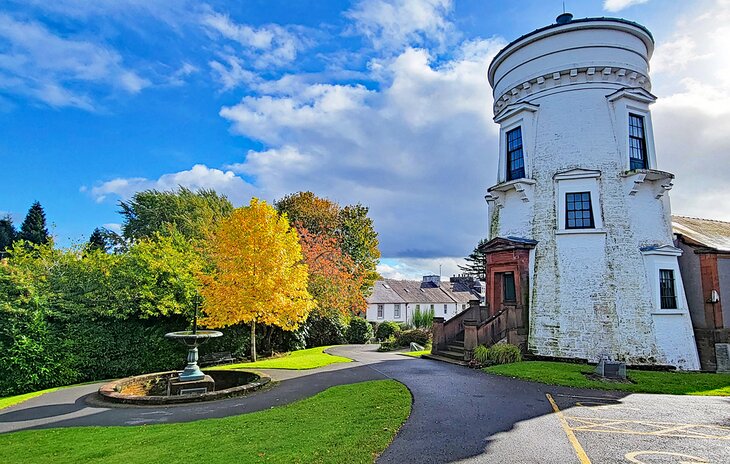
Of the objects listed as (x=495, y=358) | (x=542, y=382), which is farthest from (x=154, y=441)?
(x=495, y=358)

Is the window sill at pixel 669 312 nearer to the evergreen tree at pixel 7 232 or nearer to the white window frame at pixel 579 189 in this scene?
the white window frame at pixel 579 189

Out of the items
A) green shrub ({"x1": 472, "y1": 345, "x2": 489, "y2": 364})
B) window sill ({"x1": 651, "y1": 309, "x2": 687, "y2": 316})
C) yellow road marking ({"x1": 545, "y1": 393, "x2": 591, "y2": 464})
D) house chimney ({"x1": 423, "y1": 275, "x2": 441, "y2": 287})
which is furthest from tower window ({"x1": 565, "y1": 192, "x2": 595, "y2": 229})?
house chimney ({"x1": 423, "y1": 275, "x2": 441, "y2": 287})

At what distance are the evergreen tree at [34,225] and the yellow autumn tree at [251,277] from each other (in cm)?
5404

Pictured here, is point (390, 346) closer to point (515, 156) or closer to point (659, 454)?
point (515, 156)

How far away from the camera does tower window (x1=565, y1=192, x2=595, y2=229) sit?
16.2 metres

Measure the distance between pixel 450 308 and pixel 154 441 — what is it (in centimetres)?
5010

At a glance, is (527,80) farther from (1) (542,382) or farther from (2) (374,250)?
(2) (374,250)

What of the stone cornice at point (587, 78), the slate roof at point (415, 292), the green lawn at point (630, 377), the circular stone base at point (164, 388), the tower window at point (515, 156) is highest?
the stone cornice at point (587, 78)

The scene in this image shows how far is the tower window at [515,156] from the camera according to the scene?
59.1ft

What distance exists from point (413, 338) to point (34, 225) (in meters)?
59.6

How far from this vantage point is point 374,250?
4125cm

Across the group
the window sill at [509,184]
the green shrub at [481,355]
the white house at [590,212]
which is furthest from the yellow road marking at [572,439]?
the window sill at [509,184]

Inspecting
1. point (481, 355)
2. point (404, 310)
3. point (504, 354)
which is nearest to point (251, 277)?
point (481, 355)

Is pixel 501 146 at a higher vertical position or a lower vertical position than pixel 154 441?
higher
